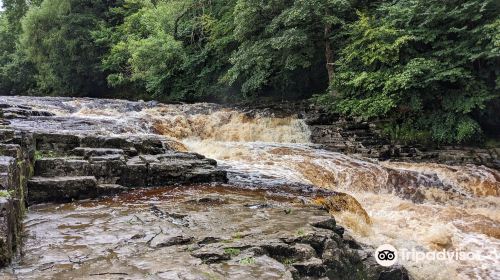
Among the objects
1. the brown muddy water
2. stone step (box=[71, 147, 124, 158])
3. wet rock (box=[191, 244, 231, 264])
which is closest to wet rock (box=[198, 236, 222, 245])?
the brown muddy water

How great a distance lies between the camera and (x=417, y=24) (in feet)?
40.2

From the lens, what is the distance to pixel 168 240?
13.7 feet

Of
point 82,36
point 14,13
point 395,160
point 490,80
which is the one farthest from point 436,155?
point 14,13

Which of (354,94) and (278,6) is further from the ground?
(278,6)

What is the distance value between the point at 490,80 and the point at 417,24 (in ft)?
8.85

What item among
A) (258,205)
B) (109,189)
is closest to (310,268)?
(258,205)

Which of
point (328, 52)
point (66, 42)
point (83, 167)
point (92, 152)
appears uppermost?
point (66, 42)

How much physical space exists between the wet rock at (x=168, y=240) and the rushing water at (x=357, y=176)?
197cm

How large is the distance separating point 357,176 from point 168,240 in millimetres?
5990

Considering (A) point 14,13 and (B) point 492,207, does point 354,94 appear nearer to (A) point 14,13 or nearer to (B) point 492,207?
(B) point 492,207

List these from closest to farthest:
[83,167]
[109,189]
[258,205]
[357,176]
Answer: [258,205], [109,189], [83,167], [357,176]

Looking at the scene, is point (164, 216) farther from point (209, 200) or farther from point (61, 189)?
point (61, 189)

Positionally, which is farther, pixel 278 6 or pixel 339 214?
pixel 278 6

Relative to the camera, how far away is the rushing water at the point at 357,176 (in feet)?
18.8
